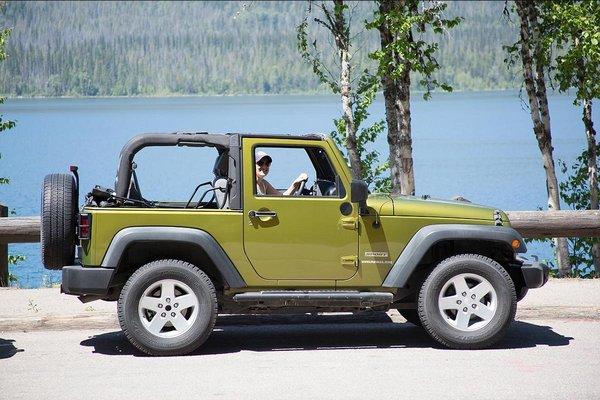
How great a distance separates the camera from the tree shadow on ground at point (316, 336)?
34.0 feet

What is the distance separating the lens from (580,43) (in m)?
19.5

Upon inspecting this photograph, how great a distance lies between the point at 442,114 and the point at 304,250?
171951 mm

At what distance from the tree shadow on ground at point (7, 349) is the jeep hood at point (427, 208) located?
3.23 metres

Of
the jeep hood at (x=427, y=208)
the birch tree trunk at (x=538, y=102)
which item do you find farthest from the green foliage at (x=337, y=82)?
the jeep hood at (x=427, y=208)

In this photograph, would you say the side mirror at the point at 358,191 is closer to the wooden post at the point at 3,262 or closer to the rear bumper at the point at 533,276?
the rear bumper at the point at 533,276

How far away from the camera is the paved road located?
8.47 meters

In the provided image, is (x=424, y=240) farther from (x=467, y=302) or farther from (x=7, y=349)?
(x=7, y=349)

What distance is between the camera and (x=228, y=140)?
10.0 metres

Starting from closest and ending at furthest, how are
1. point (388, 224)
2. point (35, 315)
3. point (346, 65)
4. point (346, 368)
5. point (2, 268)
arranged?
point (346, 368), point (388, 224), point (35, 315), point (2, 268), point (346, 65)

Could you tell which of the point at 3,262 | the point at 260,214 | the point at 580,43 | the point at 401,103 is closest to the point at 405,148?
the point at 401,103

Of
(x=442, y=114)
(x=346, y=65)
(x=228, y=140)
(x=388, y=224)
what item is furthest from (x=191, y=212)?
(x=442, y=114)

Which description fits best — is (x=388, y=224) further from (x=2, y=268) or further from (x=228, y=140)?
(x=2, y=268)

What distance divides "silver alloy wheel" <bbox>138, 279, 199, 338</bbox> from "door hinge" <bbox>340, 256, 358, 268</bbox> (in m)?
1.26

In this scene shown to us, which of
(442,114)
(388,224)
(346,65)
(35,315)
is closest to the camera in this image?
(388,224)
